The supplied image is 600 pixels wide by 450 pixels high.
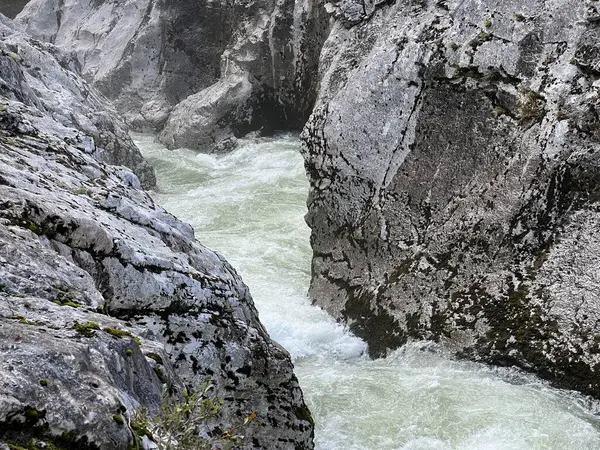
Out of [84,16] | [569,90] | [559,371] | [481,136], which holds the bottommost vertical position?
[559,371]

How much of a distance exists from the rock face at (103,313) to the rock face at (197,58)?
13868 millimetres

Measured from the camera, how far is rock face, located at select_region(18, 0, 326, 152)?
2214 centimetres

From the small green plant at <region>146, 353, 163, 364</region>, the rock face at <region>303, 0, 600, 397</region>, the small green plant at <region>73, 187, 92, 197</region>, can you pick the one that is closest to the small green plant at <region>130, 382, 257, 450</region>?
the small green plant at <region>146, 353, 163, 364</region>

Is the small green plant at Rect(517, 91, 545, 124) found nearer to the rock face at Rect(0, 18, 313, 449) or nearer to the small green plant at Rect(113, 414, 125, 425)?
the rock face at Rect(0, 18, 313, 449)

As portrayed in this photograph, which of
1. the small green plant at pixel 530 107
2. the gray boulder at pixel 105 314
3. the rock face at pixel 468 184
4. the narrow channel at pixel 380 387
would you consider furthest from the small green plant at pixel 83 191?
the small green plant at pixel 530 107

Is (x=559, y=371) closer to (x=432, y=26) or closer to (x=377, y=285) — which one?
(x=377, y=285)

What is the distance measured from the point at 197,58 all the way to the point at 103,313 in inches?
934

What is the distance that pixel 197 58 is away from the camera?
2723 centimetres

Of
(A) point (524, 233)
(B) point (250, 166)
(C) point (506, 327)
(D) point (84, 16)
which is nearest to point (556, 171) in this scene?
(A) point (524, 233)

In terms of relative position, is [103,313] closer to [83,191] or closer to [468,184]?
[83,191]

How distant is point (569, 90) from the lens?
995 centimetres

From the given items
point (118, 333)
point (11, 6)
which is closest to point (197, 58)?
point (11, 6)

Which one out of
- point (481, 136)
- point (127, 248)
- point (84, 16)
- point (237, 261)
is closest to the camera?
point (127, 248)

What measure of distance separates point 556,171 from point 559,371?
9.30ft
